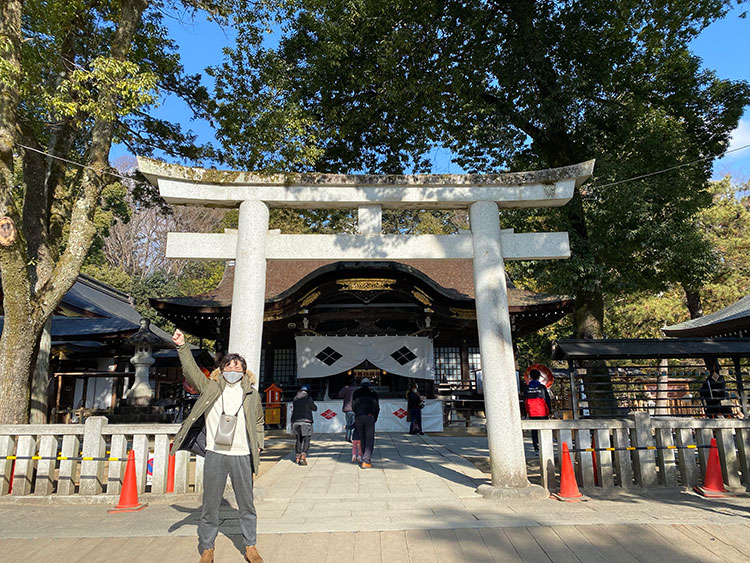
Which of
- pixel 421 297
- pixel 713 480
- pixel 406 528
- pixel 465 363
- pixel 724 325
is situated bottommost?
pixel 406 528

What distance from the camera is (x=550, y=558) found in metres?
3.79

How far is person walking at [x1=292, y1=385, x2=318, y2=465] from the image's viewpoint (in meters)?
8.69

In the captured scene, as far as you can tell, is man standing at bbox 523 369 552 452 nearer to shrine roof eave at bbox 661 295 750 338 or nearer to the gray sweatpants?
the gray sweatpants

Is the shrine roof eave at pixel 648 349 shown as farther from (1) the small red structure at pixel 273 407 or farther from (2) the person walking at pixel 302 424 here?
(1) the small red structure at pixel 273 407

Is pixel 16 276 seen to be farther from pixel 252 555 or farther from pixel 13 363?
pixel 252 555

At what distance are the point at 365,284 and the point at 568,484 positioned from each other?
835 cm

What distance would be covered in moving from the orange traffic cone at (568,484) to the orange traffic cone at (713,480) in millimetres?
1593

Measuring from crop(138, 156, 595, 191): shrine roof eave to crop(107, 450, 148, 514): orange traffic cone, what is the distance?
12.7 ft

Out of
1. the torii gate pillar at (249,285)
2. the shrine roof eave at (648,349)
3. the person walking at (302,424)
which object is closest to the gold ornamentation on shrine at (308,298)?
the person walking at (302,424)

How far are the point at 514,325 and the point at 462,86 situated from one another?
7.36 metres

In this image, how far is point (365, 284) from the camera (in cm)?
1320

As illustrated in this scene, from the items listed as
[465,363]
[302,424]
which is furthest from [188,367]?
[465,363]

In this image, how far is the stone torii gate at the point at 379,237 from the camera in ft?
20.6

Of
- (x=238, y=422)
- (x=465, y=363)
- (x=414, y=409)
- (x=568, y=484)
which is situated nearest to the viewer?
(x=238, y=422)
